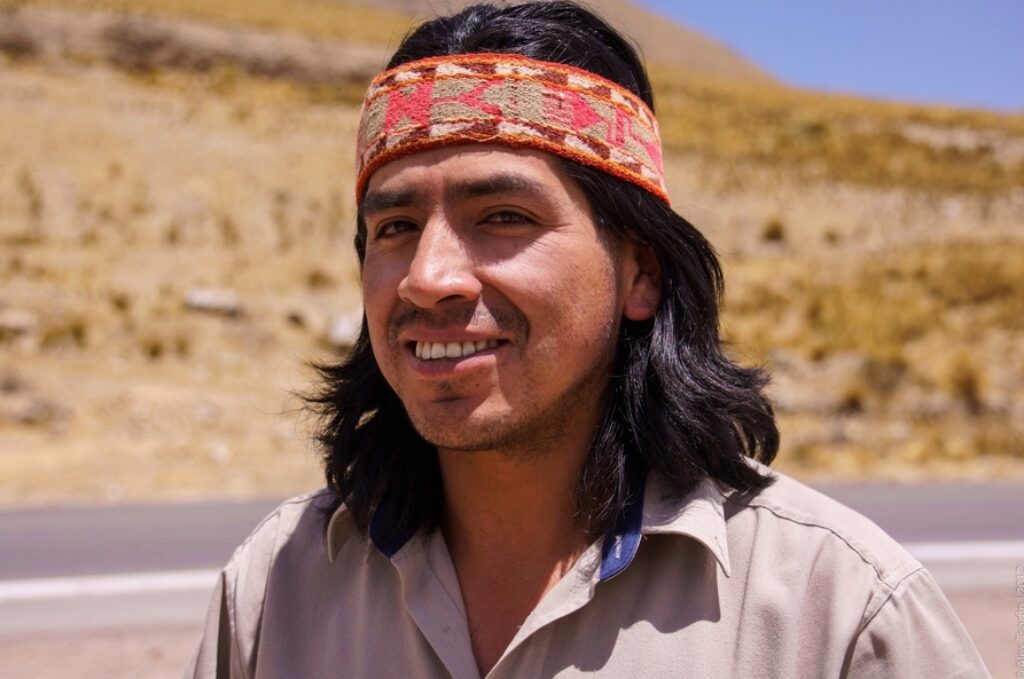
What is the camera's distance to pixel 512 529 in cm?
227

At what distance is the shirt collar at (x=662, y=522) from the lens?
201cm

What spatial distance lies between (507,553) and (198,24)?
4617cm

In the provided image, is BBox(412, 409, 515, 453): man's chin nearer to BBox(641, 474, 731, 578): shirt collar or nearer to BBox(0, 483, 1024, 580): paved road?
BBox(641, 474, 731, 578): shirt collar

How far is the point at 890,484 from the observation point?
31.8ft

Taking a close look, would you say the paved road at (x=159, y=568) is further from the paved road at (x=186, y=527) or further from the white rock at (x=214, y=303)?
the white rock at (x=214, y=303)

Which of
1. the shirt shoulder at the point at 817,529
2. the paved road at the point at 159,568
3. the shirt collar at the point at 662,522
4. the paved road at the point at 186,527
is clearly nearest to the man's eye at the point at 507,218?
the shirt collar at the point at 662,522

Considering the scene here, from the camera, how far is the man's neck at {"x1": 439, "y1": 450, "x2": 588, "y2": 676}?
2.21 metres

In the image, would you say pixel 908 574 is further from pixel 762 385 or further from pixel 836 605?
pixel 762 385

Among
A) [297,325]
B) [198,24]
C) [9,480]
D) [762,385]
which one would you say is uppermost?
[198,24]

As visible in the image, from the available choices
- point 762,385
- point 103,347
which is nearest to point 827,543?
point 762,385

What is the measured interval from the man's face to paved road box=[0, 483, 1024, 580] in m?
5.20

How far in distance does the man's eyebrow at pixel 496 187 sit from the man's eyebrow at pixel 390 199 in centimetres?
8

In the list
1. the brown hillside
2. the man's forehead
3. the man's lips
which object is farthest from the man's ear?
the brown hillside

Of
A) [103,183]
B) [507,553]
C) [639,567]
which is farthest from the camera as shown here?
[103,183]
